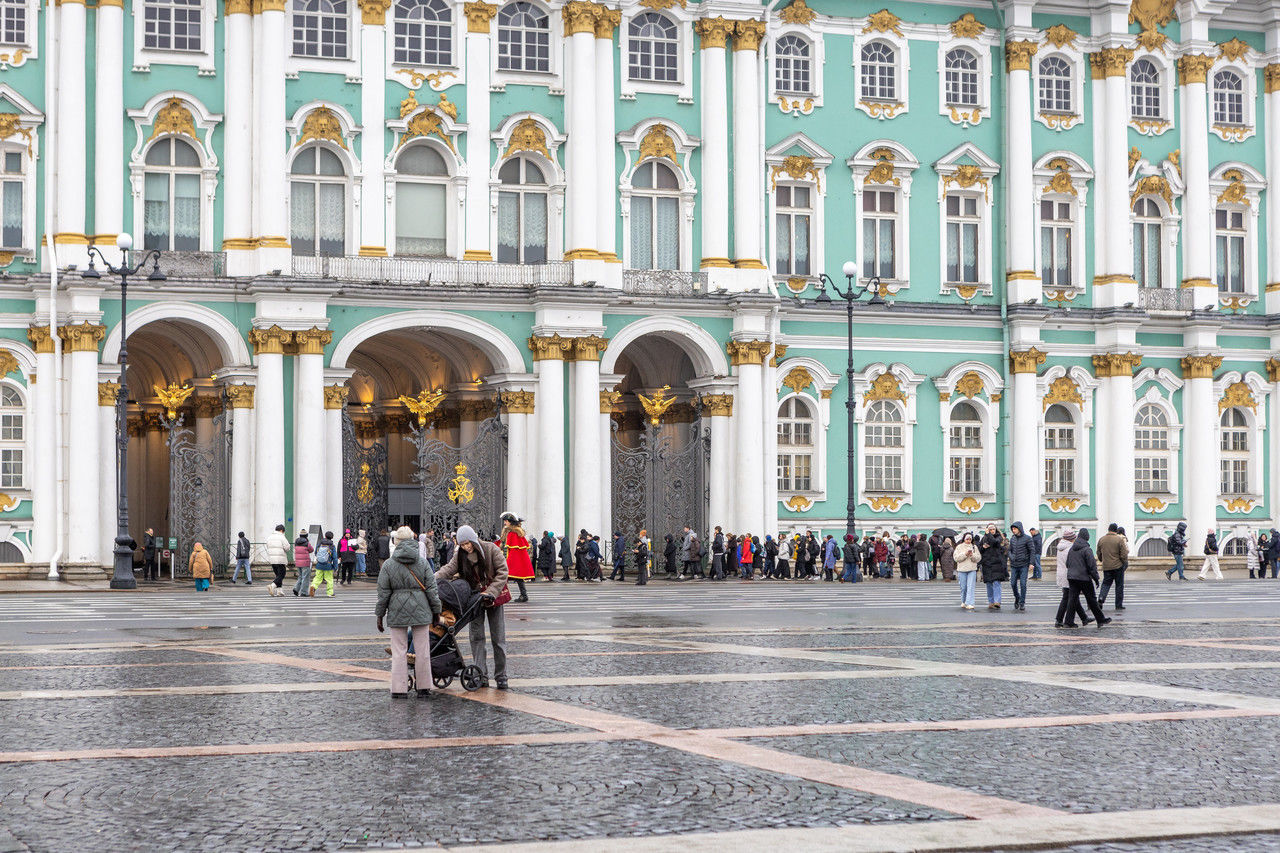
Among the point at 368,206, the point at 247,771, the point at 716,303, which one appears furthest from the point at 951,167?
the point at 247,771

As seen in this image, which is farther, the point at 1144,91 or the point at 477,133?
the point at 1144,91

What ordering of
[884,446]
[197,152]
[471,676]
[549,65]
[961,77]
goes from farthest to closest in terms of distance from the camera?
[961,77], [884,446], [549,65], [197,152], [471,676]

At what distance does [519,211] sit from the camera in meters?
47.7

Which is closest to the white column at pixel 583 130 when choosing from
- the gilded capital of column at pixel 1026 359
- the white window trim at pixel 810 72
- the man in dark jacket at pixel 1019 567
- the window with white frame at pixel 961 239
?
the white window trim at pixel 810 72

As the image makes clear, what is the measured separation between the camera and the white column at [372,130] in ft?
151

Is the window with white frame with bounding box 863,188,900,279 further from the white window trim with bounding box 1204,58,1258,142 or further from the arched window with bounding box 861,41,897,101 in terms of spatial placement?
the white window trim with bounding box 1204,58,1258,142

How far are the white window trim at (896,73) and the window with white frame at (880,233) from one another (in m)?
2.22

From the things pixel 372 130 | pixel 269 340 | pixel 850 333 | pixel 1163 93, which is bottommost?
pixel 269 340

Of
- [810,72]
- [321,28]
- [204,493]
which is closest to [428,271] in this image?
[321,28]

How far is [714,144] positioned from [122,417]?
16.5 m

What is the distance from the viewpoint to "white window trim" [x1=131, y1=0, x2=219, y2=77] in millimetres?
44750

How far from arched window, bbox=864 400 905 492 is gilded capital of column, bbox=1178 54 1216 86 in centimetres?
1298

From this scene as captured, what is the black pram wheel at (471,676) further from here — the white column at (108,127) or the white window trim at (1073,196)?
the white window trim at (1073,196)

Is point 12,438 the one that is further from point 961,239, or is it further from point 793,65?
point 961,239
